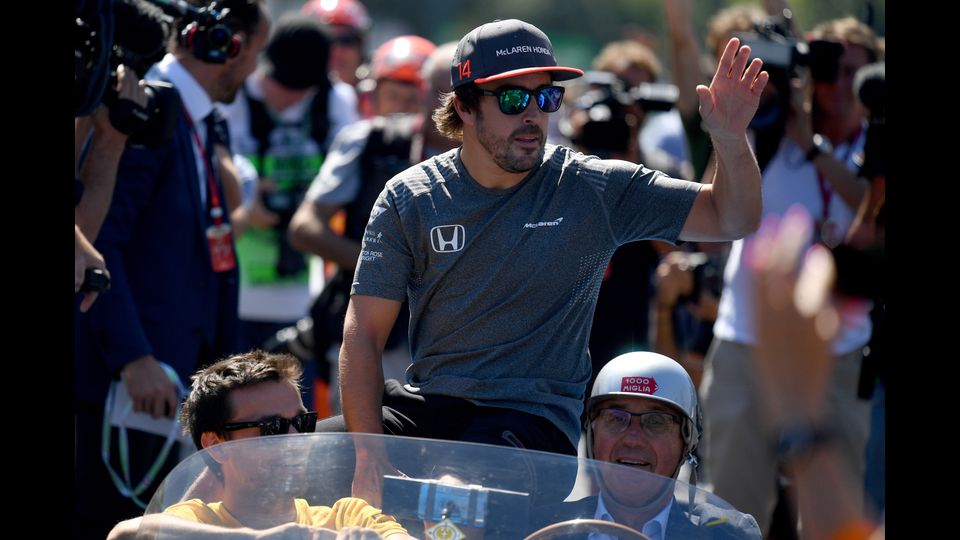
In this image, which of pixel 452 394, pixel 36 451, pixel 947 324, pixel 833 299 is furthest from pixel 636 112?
pixel 833 299

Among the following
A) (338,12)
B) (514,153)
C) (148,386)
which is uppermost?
(338,12)

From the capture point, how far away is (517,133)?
14.2ft

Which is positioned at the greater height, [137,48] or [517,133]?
[137,48]

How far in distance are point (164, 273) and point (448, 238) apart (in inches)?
74.3

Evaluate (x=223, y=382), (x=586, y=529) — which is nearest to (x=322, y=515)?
(x=586, y=529)

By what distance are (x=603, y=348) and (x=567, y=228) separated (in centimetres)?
281

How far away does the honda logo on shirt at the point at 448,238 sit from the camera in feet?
14.3

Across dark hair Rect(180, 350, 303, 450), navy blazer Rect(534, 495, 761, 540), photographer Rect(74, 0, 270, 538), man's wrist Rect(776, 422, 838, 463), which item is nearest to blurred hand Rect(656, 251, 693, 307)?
photographer Rect(74, 0, 270, 538)

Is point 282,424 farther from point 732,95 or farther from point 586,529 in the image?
point 732,95

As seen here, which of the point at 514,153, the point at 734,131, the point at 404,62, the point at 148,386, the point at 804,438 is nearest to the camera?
the point at 804,438

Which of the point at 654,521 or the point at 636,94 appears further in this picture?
the point at 636,94

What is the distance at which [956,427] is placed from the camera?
4590mm

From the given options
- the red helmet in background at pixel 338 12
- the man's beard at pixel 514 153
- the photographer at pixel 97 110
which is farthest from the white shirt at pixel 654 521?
the red helmet in background at pixel 338 12

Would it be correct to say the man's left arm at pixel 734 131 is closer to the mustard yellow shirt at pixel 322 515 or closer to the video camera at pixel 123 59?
the mustard yellow shirt at pixel 322 515
